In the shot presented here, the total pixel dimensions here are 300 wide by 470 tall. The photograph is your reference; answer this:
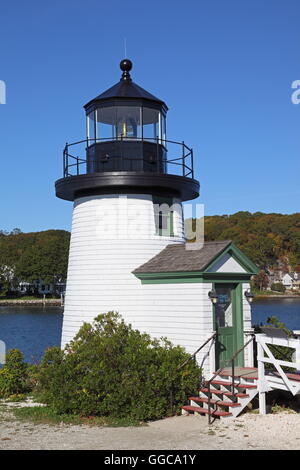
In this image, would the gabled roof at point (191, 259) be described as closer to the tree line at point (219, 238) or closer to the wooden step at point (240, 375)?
the wooden step at point (240, 375)

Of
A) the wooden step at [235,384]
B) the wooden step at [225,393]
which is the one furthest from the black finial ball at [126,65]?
the wooden step at [225,393]

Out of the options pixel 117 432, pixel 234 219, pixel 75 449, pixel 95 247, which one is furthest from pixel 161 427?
pixel 234 219

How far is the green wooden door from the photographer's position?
489 inches

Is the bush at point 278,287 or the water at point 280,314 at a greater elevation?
the bush at point 278,287

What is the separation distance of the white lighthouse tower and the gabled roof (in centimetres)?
43

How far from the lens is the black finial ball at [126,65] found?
15.4 m

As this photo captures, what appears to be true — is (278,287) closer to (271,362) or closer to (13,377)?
(13,377)

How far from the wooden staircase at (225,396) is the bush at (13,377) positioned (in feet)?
16.4

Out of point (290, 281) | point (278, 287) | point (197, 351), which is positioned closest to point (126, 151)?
point (197, 351)

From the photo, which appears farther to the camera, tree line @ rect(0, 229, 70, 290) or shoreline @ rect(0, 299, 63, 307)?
tree line @ rect(0, 229, 70, 290)

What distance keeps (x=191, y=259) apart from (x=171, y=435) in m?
4.44

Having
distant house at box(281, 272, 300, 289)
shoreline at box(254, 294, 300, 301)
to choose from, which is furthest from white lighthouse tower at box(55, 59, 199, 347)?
distant house at box(281, 272, 300, 289)

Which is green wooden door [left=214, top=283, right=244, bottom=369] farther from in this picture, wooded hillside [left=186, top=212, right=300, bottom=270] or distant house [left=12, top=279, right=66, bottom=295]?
wooded hillside [left=186, top=212, right=300, bottom=270]
